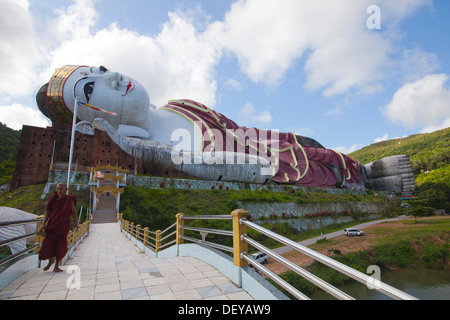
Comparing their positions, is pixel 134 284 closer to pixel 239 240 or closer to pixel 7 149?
pixel 239 240

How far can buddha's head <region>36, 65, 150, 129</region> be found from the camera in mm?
17562

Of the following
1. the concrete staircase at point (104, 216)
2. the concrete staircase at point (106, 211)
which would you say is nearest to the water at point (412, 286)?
the concrete staircase at point (104, 216)

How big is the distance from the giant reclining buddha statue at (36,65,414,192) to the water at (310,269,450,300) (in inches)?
392

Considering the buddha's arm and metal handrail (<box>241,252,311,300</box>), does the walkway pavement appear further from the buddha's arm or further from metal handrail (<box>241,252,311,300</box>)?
the buddha's arm

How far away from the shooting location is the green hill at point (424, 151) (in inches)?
2033

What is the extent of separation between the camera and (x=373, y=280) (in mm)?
1208

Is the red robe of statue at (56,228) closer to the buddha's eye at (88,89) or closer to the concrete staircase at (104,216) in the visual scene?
the concrete staircase at (104,216)

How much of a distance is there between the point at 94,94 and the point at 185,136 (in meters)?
7.25

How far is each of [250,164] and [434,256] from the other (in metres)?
12.4

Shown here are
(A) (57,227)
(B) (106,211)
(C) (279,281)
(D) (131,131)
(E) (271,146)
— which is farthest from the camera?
(E) (271,146)

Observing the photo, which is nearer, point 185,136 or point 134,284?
point 134,284

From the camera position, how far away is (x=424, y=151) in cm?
6712

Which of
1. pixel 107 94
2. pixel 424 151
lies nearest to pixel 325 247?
pixel 107 94
